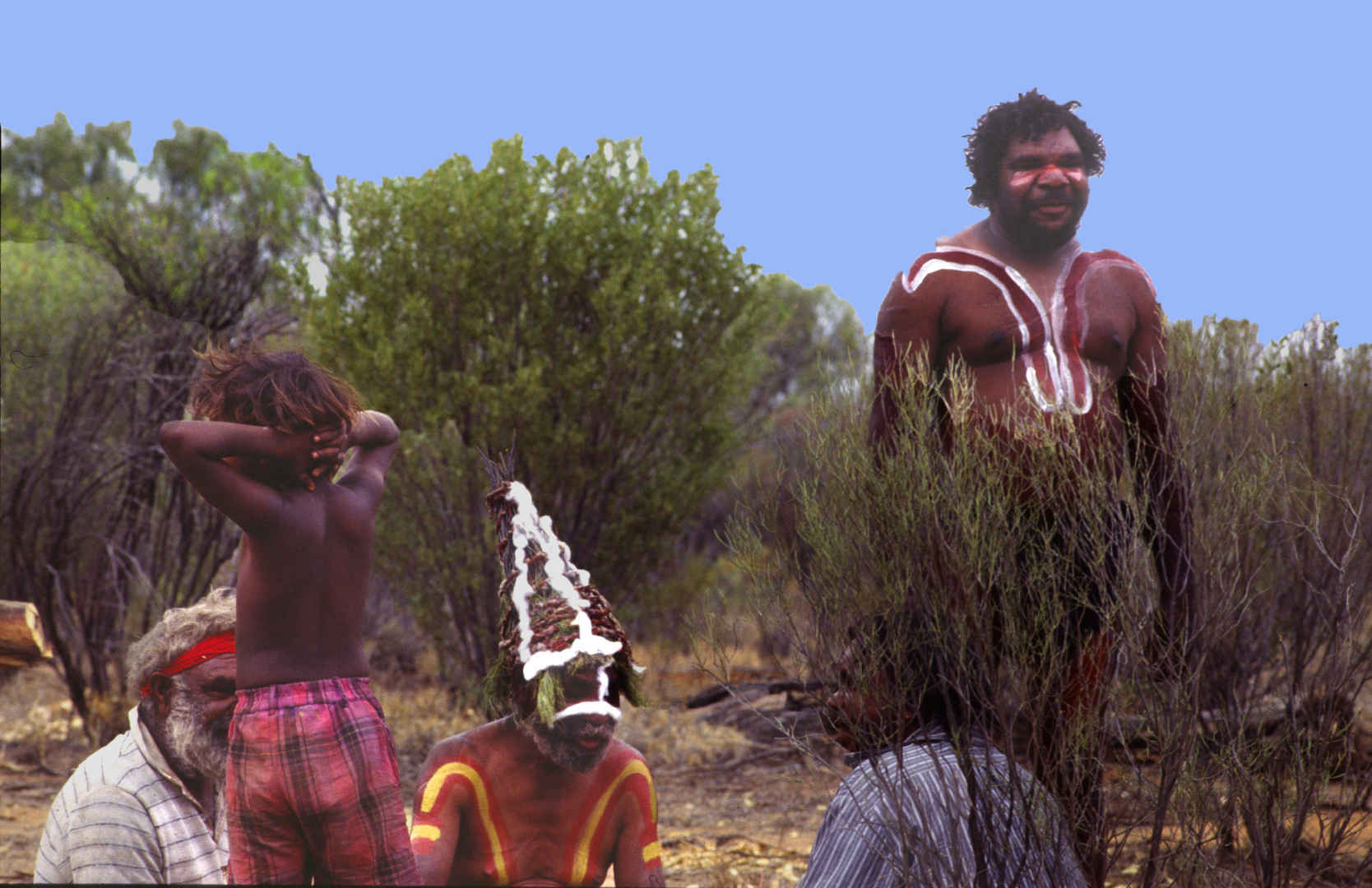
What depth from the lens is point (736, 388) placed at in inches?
334

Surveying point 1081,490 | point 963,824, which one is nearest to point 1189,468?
point 1081,490

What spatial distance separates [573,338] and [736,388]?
1352 millimetres

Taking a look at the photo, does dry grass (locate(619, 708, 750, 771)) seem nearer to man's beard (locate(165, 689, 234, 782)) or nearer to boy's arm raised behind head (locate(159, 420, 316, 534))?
man's beard (locate(165, 689, 234, 782))

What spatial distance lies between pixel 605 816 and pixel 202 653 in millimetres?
903

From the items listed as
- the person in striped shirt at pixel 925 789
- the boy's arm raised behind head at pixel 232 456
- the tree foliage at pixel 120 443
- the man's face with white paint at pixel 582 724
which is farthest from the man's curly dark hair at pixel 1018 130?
the tree foliage at pixel 120 443

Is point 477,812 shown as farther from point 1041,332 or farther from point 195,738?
point 1041,332

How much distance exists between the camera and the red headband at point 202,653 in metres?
2.30

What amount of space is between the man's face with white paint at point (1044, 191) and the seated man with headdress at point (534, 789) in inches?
62.9

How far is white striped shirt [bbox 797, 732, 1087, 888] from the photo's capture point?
2713mm

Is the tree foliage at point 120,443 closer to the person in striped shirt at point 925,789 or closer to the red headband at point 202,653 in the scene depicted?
the red headband at point 202,653

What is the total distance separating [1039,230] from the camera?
2955 mm

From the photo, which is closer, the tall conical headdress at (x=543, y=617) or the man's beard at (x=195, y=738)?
the tall conical headdress at (x=543, y=617)

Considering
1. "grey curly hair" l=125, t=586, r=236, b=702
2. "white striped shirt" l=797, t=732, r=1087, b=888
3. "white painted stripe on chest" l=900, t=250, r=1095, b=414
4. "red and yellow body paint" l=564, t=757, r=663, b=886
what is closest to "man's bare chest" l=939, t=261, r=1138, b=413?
"white painted stripe on chest" l=900, t=250, r=1095, b=414

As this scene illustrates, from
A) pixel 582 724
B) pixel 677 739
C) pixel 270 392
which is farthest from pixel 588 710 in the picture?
pixel 677 739
